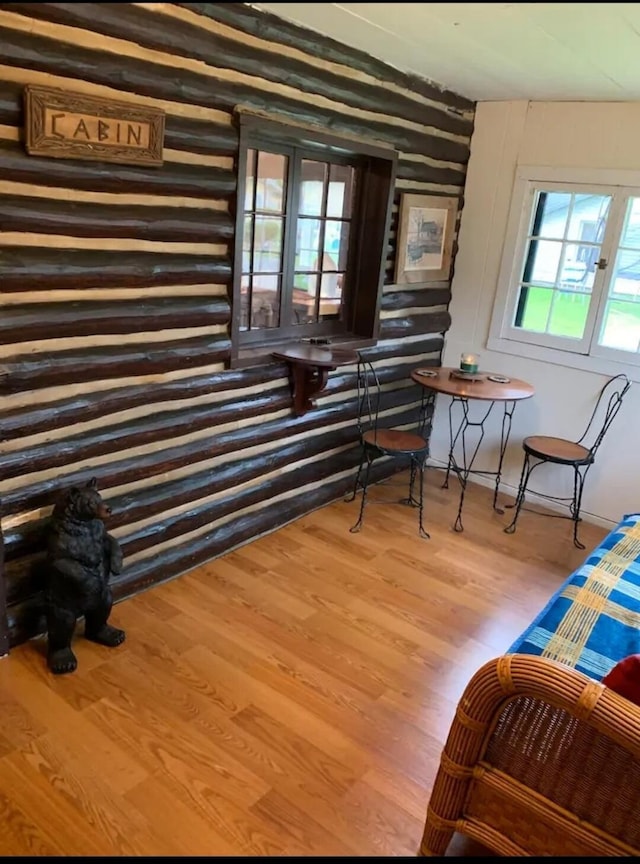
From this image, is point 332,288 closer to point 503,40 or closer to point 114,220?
point 503,40

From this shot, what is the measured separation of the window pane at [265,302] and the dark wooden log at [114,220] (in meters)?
0.47

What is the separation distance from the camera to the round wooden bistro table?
12.8ft

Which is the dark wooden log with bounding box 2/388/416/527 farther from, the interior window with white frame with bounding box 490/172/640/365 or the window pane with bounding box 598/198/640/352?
the window pane with bounding box 598/198/640/352

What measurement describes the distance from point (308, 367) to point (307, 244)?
73 cm

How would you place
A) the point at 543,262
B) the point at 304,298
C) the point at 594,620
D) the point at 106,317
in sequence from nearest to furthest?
the point at 594,620 < the point at 106,317 < the point at 304,298 < the point at 543,262

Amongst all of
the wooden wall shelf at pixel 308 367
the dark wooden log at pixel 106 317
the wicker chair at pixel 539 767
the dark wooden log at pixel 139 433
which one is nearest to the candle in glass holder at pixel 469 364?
the wooden wall shelf at pixel 308 367

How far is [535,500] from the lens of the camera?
4633 millimetres

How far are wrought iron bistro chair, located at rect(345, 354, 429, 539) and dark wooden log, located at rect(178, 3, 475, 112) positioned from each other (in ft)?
5.01

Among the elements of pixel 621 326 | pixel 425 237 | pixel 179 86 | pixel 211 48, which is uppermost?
pixel 211 48

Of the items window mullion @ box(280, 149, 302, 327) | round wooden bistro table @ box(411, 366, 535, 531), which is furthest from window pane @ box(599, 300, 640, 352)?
window mullion @ box(280, 149, 302, 327)

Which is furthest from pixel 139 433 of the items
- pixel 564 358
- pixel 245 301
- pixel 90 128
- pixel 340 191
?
pixel 564 358

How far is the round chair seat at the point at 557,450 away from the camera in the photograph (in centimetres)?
398

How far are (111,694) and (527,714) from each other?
154cm

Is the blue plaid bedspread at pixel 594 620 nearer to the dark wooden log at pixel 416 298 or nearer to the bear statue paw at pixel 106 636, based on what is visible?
the bear statue paw at pixel 106 636
